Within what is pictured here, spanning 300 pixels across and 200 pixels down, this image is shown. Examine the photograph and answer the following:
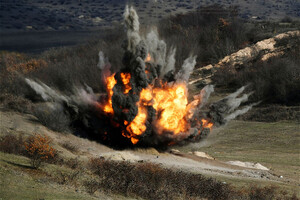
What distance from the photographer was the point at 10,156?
2155cm

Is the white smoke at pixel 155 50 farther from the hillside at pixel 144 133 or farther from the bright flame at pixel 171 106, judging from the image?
the bright flame at pixel 171 106

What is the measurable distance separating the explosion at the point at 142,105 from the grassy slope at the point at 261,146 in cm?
287

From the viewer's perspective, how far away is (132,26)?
30.4 meters

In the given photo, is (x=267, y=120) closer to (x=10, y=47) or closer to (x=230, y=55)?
(x=230, y=55)

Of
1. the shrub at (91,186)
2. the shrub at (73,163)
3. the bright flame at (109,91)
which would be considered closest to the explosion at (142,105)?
the bright flame at (109,91)

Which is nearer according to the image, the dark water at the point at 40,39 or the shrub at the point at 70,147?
the shrub at the point at 70,147

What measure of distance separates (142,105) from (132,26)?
5277 mm

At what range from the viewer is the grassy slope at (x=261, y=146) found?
3491 centimetres

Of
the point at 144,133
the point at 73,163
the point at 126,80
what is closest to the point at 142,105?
the point at 144,133

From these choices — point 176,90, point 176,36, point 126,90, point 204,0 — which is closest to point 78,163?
point 126,90

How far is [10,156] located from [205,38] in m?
67.9

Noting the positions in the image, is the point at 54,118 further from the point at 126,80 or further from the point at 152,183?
the point at 152,183

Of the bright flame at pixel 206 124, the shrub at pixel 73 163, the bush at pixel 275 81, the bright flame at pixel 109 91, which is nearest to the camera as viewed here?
the shrub at pixel 73 163

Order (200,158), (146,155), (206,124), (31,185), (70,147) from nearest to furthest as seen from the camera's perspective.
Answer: (31,185) → (70,147) → (146,155) → (200,158) → (206,124)
